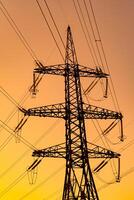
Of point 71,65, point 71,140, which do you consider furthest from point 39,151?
point 71,65

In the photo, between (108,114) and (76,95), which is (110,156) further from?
(76,95)

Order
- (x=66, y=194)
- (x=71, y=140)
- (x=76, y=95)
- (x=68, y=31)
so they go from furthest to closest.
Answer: (x=68, y=31) → (x=76, y=95) → (x=71, y=140) → (x=66, y=194)

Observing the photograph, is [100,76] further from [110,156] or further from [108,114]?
[110,156]

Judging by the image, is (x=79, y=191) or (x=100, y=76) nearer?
(x=79, y=191)

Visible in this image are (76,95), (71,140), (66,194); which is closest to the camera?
(66,194)

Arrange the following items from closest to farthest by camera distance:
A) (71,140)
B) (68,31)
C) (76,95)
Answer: (71,140) → (76,95) → (68,31)

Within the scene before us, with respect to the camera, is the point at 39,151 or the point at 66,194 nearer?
the point at 66,194

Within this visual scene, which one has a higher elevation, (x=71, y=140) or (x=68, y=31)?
(x=68, y=31)

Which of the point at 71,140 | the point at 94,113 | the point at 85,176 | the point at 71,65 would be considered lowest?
the point at 85,176

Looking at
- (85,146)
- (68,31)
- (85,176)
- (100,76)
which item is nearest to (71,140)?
(85,146)
